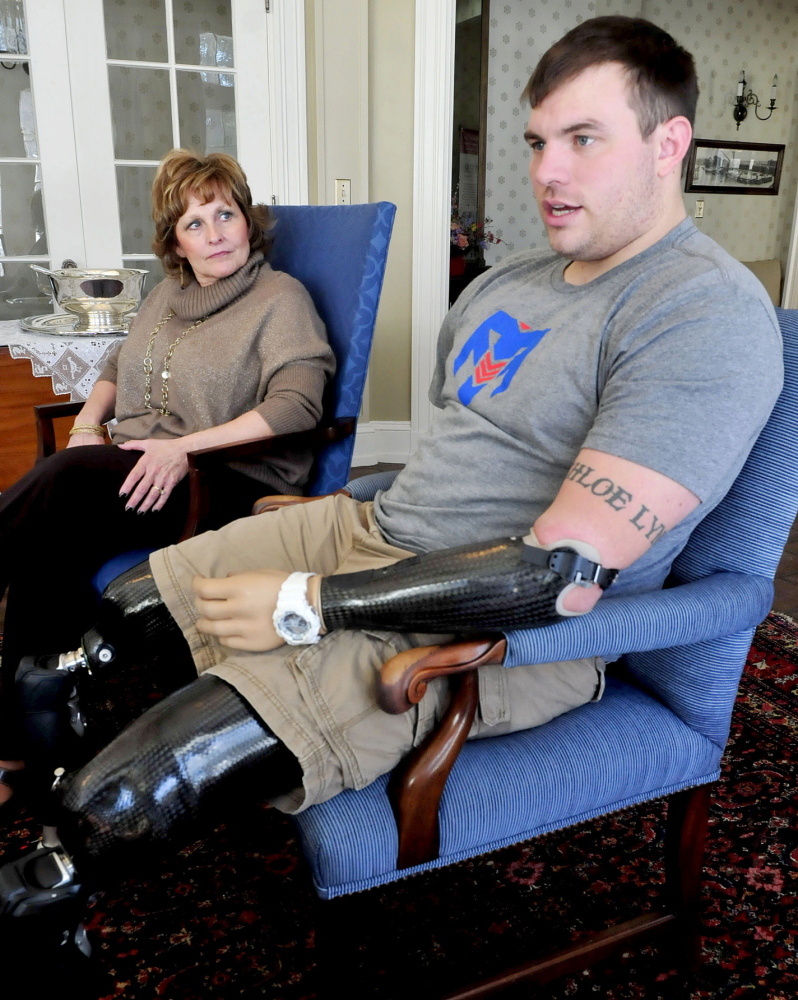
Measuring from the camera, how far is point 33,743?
117 cm

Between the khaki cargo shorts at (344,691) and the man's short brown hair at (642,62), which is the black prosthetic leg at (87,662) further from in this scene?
the man's short brown hair at (642,62)

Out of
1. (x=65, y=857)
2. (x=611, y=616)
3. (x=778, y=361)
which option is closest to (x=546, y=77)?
(x=778, y=361)

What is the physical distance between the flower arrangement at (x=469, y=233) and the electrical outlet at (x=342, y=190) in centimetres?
102

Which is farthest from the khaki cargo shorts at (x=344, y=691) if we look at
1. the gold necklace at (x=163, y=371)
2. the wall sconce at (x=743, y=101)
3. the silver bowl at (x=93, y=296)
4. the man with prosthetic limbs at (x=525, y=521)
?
the wall sconce at (x=743, y=101)

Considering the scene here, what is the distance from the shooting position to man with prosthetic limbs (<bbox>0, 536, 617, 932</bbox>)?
0.84 m

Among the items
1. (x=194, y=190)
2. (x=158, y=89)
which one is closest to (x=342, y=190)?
(x=158, y=89)

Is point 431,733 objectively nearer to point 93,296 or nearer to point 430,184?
point 93,296

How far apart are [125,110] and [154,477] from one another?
224cm

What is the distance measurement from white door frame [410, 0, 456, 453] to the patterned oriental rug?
223 cm

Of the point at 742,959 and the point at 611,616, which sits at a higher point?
the point at 611,616

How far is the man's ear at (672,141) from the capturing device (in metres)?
1.03

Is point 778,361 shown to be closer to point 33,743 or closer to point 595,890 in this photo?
point 595,890

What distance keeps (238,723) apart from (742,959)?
0.91m

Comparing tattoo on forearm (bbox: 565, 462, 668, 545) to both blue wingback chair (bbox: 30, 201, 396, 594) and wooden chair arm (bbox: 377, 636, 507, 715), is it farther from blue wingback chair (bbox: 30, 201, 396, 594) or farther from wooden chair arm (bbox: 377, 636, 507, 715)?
blue wingback chair (bbox: 30, 201, 396, 594)
